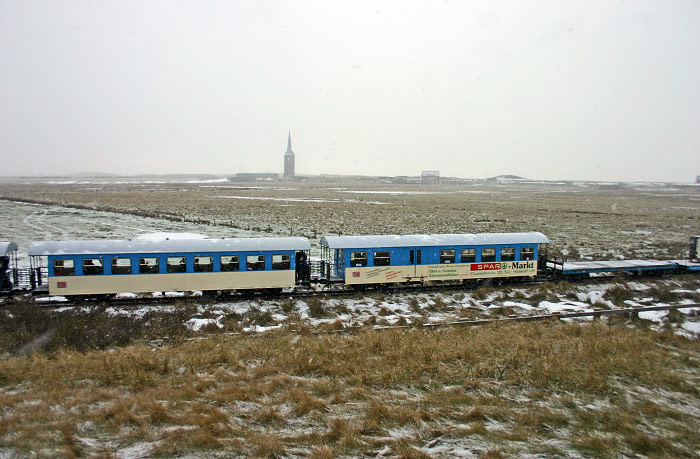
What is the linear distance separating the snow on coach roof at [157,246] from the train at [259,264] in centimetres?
4

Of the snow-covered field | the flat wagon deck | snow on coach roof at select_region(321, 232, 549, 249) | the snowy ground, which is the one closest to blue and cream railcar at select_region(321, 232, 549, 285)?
snow on coach roof at select_region(321, 232, 549, 249)

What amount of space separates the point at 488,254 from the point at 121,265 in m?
17.6

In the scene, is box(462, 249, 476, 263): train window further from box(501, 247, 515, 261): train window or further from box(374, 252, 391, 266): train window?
box(374, 252, 391, 266): train window

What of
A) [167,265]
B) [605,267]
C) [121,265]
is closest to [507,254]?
[605,267]

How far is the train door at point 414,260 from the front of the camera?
72.6 ft

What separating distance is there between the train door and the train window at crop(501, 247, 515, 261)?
15.5ft

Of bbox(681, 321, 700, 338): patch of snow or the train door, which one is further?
the train door

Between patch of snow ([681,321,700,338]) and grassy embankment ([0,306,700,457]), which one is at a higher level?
grassy embankment ([0,306,700,457])

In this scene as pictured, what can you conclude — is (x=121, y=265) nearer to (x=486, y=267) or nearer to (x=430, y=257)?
(x=430, y=257)

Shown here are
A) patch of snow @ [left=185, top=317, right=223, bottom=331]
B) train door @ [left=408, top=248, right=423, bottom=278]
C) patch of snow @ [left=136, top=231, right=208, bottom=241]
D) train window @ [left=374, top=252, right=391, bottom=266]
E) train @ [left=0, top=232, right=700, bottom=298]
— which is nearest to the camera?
patch of snow @ [left=185, top=317, right=223, bottom=331]

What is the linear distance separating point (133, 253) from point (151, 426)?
12.0 metres

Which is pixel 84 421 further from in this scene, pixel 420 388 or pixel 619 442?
pixel 619 442

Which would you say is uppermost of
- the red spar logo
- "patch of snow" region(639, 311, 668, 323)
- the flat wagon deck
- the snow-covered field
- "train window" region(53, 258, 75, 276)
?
"train window" region(53, 258, 75, 276)

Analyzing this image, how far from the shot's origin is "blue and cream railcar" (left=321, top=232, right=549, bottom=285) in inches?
848
